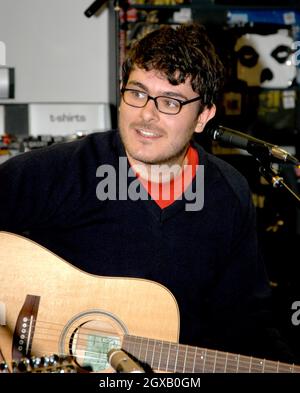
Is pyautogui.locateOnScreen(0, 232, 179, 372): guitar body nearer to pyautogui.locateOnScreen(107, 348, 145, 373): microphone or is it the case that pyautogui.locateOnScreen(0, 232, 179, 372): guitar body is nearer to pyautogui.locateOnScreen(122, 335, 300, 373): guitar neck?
pyautogui.locateOnScreen(122, 335, 300, 373): guitar neck

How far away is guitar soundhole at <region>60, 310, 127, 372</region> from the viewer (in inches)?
47.4

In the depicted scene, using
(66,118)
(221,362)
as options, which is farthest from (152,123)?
(66,118)

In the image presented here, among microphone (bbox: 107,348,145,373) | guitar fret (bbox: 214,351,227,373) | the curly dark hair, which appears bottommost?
guitar fret (bbox: 214,351,227,373)

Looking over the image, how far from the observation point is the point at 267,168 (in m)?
1.16

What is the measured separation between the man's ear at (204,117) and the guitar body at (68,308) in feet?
1.72

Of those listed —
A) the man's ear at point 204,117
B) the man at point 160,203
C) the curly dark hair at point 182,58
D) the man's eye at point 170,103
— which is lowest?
the man at point 160,203

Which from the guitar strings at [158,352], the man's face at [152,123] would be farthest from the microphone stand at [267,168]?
the guitar strings at [158,352]

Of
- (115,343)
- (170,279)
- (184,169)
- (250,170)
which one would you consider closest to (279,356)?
(170,279)

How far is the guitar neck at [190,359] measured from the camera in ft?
3.69

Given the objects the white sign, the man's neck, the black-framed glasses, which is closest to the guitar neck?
the man's neck

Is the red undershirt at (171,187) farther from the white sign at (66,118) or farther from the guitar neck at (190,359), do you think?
the white sign at (66,118)

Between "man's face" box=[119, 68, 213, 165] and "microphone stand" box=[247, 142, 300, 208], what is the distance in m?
0.29

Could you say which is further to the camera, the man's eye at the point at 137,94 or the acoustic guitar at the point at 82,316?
the man's eye at the point at 137,94

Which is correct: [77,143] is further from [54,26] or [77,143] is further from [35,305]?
[54,26]
